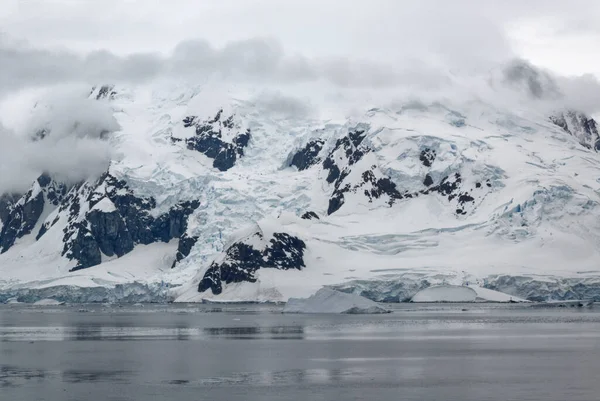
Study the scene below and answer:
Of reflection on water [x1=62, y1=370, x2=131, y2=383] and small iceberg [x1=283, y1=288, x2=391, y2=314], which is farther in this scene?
small iceberg [x1=283, y1=288, x2=391, y2=314]

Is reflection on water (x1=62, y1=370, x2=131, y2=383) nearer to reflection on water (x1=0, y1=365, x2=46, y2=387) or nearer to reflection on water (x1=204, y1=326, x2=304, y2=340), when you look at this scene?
reflection on water (x1=0, y1=365, x2=46, y2=387)

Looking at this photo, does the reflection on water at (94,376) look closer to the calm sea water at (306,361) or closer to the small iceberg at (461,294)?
the calm sea water at (306,361)

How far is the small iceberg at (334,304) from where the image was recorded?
144125mm

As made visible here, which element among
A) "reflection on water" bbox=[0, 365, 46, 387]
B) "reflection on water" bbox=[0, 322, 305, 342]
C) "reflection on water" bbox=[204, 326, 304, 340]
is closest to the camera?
"reflection on water" bbox=[0, 365, 46, 387]

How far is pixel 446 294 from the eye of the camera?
17850 cm

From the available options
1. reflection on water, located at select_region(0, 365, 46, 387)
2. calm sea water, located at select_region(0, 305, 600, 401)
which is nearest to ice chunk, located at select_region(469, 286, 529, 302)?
calm sea water, located at select_region(0, 305, 600, 401)

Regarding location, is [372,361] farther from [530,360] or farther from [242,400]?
[242,400]

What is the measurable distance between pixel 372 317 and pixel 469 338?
43931 mm

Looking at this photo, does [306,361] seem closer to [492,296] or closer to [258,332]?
[258,332]

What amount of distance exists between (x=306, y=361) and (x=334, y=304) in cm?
7699

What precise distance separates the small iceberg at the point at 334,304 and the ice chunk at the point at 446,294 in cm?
3085

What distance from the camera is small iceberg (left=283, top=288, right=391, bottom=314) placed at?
144125 millimetres

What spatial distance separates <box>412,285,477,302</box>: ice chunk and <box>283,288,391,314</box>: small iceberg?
1215 inches

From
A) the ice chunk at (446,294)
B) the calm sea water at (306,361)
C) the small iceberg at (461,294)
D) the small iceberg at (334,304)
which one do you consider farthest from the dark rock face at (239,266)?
the calm sea water at (306,361)
